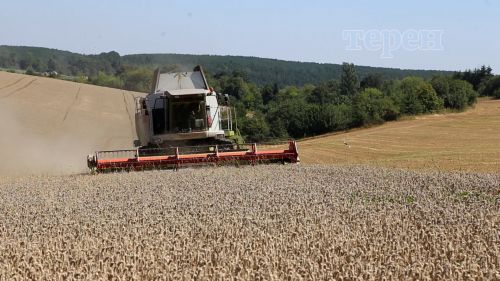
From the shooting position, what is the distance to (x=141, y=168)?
16219 millimetres

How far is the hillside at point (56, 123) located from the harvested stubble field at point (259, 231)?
40.0 feet

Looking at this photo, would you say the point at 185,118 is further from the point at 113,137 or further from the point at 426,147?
the point at 113,137

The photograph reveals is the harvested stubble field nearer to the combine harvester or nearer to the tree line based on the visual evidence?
the combine harvester

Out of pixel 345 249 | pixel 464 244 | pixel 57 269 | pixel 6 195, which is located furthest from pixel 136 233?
pixel 6 195

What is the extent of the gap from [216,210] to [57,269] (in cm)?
317

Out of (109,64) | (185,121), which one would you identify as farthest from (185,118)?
(109,64)

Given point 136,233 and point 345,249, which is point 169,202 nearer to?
point 136,233

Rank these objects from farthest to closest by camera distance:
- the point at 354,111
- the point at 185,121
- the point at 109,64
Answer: the point at 109,64 → the point at 354,111 → the point at 185,121

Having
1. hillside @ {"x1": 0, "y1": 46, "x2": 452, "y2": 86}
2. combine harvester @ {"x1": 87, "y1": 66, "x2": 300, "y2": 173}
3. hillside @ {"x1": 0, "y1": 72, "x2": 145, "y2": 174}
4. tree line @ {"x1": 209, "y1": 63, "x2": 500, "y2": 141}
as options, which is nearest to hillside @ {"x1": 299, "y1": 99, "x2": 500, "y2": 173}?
combine harvester @ {"x1": 87, "y1": 66, "x2": 300, "y2": 173}

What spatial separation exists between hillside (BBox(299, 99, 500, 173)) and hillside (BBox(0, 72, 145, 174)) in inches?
388

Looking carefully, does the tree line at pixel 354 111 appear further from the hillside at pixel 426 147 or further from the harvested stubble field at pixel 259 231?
the harvested stubble field at pixel 259 231

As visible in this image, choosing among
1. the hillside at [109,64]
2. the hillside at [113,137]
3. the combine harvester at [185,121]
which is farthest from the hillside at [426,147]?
the hillside at [109,64]

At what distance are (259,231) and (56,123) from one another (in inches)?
1420

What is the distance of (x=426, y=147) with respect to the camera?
30.3 meters
